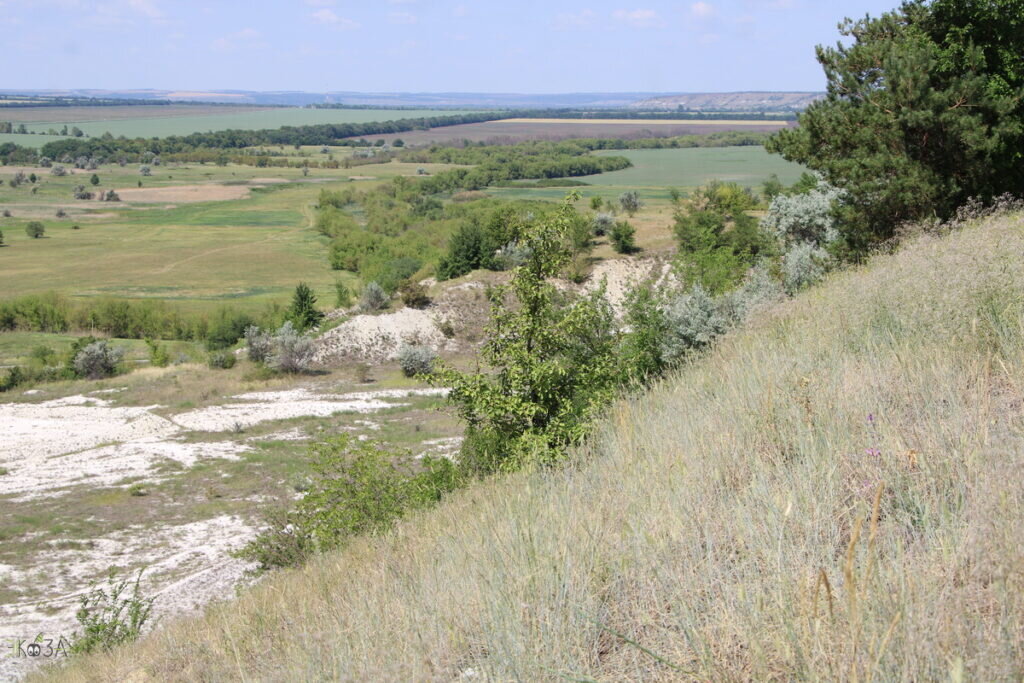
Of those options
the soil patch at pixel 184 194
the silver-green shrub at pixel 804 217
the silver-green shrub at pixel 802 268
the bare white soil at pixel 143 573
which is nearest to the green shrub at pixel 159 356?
the bare white soil at pixel 143 573

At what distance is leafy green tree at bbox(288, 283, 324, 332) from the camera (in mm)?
47781

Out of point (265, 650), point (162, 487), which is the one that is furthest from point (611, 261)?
point (265, 650)

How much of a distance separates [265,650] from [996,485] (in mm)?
3881

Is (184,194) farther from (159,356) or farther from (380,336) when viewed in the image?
(380,336)

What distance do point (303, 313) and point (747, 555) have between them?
47462 mm

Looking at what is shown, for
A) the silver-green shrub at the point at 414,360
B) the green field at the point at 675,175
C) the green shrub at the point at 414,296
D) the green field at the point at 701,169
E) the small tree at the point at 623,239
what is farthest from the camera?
the green field at the point at 701,169

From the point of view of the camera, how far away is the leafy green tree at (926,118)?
15.2 metres

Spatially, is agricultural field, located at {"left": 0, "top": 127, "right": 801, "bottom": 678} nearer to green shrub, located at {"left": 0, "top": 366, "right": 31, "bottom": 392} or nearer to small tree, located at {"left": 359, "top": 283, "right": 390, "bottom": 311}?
small tree, located at {"left": 359, "top": 283, "right": 390, "bottom": 311}

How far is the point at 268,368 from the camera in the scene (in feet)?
129

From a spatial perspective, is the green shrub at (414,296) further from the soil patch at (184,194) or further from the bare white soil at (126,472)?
the soil patch at (184,194)

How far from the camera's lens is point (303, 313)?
48.7m

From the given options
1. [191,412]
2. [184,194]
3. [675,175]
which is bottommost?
[191,412]

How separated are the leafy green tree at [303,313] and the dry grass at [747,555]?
139ft

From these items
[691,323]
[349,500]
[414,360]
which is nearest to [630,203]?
[414,360]
